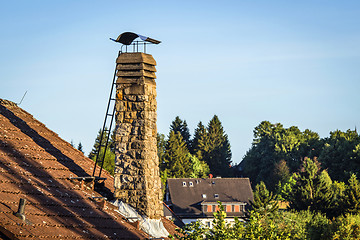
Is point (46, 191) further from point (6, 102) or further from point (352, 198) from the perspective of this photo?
point (352, 198)

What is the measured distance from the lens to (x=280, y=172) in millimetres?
131375

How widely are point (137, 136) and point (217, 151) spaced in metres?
137

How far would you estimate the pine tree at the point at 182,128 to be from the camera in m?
162

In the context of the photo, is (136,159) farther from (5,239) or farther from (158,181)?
(5,239)

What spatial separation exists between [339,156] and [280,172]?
17.4 meters

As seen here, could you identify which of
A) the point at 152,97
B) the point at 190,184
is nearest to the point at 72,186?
the point at 152,97

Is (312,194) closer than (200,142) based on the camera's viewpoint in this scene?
Yes

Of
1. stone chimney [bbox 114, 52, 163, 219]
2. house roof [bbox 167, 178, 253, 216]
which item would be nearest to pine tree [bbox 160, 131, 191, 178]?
house roof [bbox 167, 178, 253, 216]

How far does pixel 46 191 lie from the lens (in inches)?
584

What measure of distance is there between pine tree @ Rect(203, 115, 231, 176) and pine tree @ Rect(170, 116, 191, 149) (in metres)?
5.59

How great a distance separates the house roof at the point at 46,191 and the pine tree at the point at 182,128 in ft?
466

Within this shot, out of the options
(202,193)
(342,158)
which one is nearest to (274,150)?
(342,158)

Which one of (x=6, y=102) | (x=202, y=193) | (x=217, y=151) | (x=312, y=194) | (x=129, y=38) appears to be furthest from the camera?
(x=217, y=151)

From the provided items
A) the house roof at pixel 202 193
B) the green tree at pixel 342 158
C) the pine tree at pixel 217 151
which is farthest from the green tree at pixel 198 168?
the house roof at pixel 202 193
